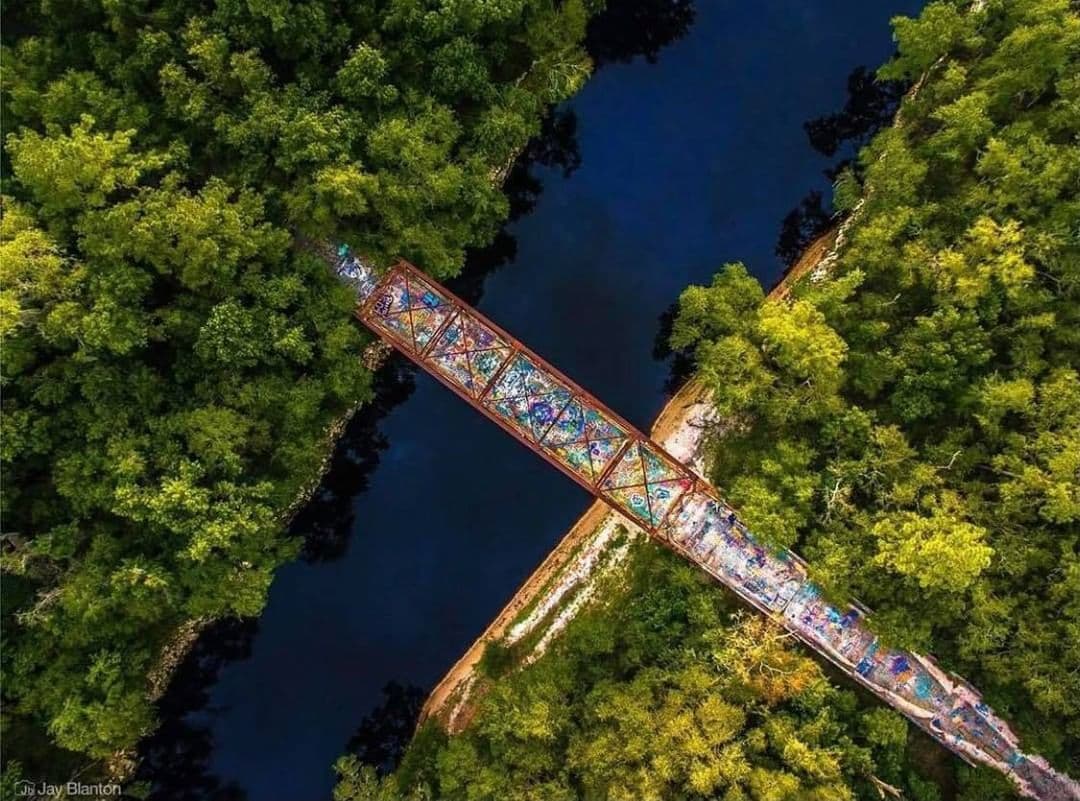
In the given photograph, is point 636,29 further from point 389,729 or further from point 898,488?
point 389,729

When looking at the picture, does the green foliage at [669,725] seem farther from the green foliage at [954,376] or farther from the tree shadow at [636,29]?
the tree shadow at [636,29]

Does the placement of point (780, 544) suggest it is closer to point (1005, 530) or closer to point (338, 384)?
point (1005, 530)

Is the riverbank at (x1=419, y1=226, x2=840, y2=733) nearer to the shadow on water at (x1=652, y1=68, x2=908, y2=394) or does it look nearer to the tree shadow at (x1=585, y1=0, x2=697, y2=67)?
the shadow on water at (x1=652, y1=68, x2=908, y2=394)

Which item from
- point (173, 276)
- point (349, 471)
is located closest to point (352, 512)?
point (349, 471)

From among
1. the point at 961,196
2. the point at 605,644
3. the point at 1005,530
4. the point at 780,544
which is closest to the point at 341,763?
the point at 605,644

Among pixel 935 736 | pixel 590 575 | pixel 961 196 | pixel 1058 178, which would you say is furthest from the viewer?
pixel 590 575

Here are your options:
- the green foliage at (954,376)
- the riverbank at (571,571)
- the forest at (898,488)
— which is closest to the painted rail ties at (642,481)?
the forest at (898,488)
